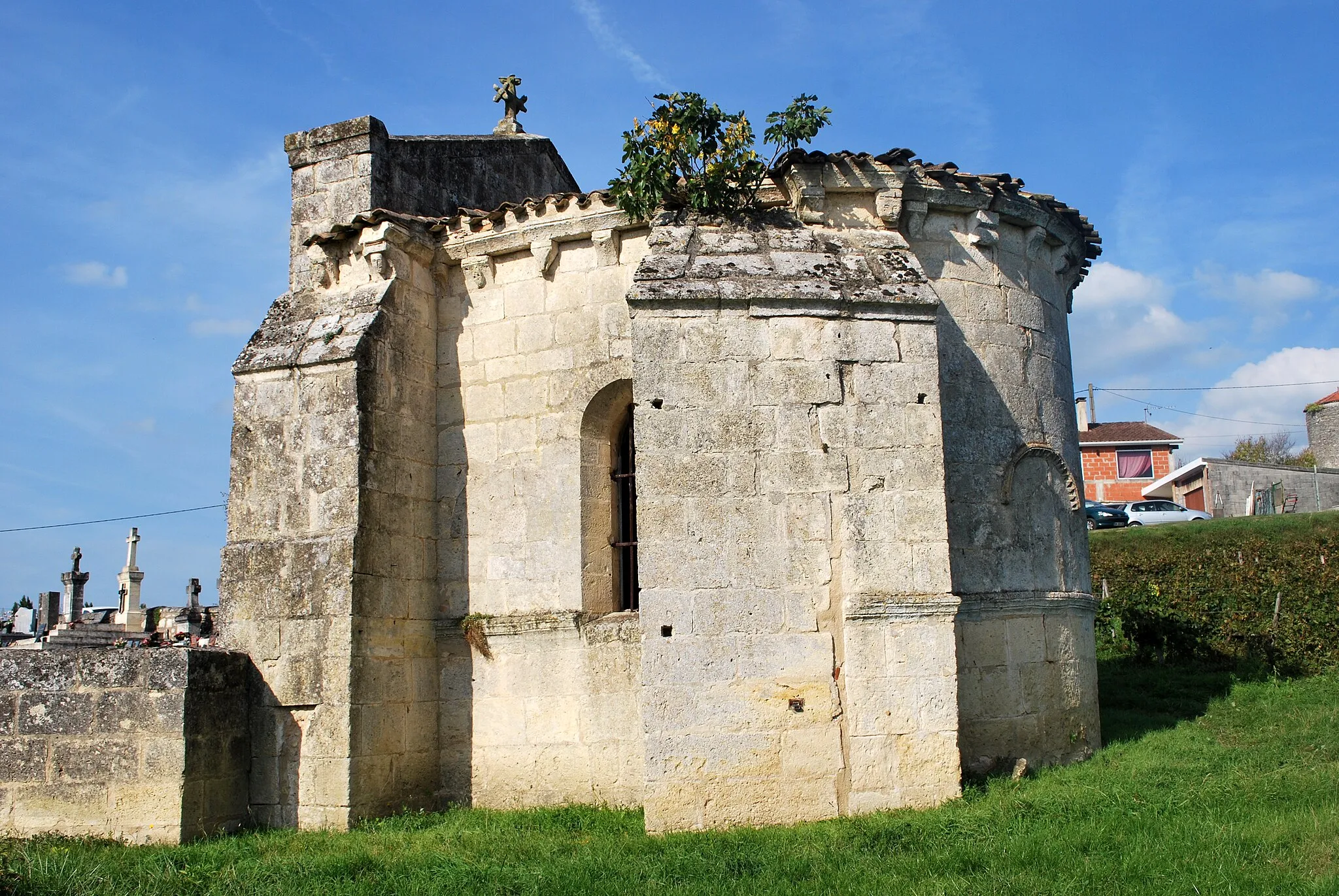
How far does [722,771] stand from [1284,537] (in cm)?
1215

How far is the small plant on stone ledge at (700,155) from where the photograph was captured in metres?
8.49

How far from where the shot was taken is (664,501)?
732 cm

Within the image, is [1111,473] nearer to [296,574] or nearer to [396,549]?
[396,549]

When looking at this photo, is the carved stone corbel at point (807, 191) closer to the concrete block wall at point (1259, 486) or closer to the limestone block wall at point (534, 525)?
the limestone block wall at point (534, 525)

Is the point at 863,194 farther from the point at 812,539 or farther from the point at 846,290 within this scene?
the point at 812,539

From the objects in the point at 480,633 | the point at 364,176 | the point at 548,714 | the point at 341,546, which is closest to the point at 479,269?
the point at 364,176

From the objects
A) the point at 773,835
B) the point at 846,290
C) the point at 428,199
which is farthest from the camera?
the point at 428,199

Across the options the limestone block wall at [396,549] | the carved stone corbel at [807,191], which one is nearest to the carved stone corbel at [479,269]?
the limestone block wall at [396,549]

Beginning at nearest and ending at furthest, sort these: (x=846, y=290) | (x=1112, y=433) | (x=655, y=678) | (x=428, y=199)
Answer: (x=655, y=678) → (x=846, y=290) → (x=428, y=199) → (x=1112, y=433)

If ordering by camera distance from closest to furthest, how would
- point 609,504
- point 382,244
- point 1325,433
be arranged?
point 609,504 → point 382,244 → point 1325,433

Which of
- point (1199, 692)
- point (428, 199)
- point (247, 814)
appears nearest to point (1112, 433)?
point (1199, 692)

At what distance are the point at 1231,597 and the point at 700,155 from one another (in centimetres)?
1031

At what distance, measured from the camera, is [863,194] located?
8.75 meters

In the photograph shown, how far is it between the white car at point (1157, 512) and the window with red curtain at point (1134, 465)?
13.0 m
